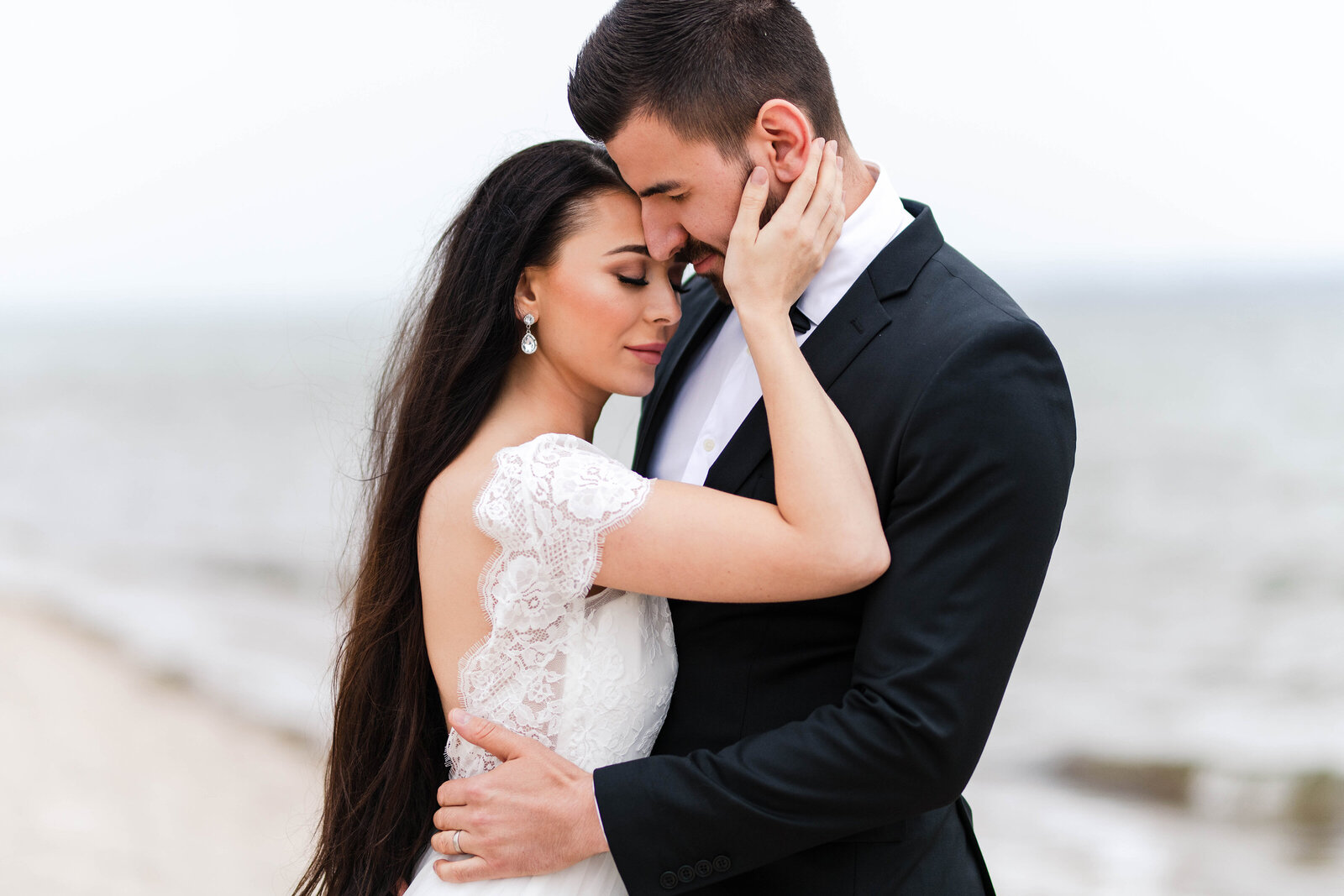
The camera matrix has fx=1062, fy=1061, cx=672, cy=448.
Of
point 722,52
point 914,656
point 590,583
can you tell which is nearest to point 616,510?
point 590,583

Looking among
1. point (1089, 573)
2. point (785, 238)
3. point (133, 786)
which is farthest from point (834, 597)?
point (1089, 573)

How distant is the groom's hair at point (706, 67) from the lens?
1.85 metres

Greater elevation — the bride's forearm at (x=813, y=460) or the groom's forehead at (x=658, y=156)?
the groom's forehead at (x=658, y=156)

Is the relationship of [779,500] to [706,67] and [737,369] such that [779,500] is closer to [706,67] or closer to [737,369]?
[737,369]

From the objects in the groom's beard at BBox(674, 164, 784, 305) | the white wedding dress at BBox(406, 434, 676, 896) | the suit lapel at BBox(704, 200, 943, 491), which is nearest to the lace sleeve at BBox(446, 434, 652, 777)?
the white wedding dress at BBox(406, 434, 676, 896)

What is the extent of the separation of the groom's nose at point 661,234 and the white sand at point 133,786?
12.1ft

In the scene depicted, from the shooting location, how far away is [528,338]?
209 cm

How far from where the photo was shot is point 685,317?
Result: 8.22 ft

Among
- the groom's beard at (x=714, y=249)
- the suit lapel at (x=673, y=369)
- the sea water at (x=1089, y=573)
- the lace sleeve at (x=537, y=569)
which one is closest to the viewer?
the lace sleeve at (x=537, y=569)

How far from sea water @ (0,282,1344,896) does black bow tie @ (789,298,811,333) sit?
1110mm

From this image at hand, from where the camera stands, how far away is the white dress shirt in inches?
75.9

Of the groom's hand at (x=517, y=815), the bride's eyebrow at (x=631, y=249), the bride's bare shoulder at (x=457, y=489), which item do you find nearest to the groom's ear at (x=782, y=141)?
the bride's eyebrow at (x=631, y=249)

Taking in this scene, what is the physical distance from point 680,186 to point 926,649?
904mm

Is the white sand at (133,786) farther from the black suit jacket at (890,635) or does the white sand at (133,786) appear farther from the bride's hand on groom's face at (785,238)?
the bride's hand on groom's face at (785,238)
